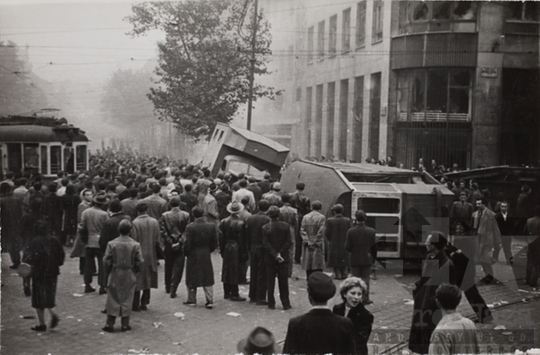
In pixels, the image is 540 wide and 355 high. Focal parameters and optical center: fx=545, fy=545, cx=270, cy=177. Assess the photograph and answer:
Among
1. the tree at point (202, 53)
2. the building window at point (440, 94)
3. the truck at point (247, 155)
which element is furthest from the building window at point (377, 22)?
the truck at point (247, 155)

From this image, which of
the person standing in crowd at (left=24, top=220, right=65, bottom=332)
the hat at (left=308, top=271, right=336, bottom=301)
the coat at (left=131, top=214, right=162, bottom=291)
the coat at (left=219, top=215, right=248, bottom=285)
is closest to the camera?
the hat at (left=308, top=271, right=336, bottom=301)

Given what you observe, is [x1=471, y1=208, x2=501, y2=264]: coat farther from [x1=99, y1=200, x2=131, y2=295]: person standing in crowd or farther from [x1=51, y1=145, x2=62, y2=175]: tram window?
[x1=51, y1=145, x2=62, y2=175]: tram window

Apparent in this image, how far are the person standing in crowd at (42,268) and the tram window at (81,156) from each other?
41.1 ft

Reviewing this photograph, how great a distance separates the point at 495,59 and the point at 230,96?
1288 cm

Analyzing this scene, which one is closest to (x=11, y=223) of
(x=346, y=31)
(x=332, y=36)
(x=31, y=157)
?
(x=31, y=157)

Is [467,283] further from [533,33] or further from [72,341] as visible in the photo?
[533,33]

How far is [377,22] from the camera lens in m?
29.3

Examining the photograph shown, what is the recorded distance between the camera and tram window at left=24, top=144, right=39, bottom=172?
16547 mm

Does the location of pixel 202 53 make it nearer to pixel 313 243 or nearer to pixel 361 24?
pixel 361 24

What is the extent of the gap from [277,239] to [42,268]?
3.62 meters

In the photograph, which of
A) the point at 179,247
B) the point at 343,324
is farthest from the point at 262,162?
the point at 343,324

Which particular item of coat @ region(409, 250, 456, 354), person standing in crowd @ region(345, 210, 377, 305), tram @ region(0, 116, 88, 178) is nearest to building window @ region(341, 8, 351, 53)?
tram @ region(0, 116, 88, 178)

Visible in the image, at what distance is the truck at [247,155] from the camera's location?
2014cm

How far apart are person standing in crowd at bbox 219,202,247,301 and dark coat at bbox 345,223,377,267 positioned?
1.90m
